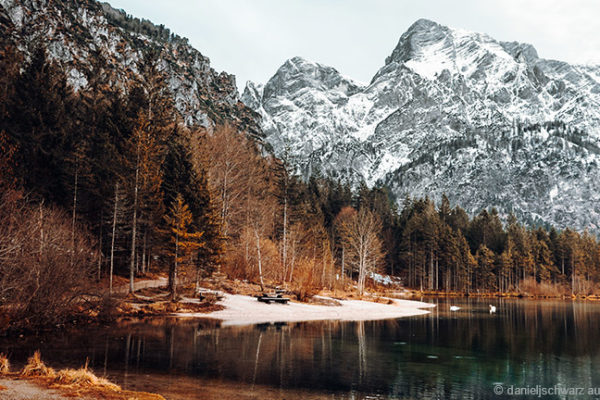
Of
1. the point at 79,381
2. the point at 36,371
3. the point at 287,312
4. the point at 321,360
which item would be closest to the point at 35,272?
the point at 36,371

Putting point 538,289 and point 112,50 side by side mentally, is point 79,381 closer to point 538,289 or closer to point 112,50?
point 538,289

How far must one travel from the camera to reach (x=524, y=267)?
103875 millimetres

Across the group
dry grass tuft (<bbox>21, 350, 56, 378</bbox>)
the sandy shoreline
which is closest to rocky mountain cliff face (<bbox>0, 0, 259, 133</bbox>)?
the sandy shoreline

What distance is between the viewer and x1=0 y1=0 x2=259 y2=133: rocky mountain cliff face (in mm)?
115562

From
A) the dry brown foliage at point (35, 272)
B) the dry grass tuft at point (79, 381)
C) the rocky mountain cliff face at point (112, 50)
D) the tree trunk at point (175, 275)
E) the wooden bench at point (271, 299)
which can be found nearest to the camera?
the dry grass tuft at point (79, 381)

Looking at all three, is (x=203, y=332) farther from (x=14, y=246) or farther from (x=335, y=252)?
(x=335, y=252)

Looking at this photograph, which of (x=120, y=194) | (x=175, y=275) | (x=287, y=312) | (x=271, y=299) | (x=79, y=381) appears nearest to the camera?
(x=79, y=381)

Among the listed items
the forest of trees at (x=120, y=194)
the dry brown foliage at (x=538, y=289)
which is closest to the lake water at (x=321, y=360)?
the forest of trees at (x=120, y=194)

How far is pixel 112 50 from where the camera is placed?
13775cm

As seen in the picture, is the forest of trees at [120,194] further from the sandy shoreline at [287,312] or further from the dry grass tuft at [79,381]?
the dry grass tuft at [79,381]

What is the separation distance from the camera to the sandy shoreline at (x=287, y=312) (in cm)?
3494

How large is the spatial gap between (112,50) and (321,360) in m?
142

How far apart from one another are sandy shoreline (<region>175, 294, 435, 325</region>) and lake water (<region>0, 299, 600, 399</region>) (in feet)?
13.4

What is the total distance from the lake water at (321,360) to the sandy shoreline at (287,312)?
160 inches
